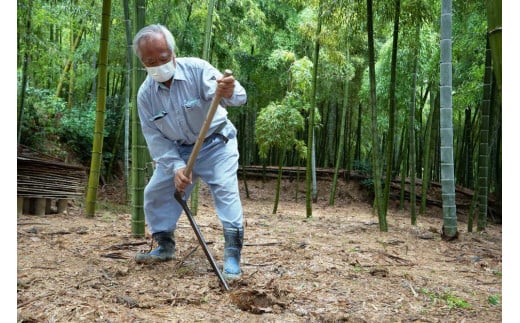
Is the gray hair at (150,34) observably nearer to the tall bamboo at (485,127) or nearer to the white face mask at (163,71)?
the white face mask at (163,71)

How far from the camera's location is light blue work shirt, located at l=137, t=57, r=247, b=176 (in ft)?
8.25

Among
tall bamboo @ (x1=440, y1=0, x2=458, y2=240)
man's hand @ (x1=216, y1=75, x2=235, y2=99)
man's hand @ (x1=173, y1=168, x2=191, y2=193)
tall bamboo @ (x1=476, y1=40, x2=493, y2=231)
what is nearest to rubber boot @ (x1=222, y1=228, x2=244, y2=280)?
man's hand @ (x1=173, y1=168, x2=191, y2=193)

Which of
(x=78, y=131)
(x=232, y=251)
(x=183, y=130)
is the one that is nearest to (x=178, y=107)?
(x=183, y=130)

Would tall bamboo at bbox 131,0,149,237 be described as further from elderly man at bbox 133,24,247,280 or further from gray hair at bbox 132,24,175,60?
gray hair at bbox 132,24,175,60

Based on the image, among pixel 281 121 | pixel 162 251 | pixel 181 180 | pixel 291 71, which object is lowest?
pixel 162 251

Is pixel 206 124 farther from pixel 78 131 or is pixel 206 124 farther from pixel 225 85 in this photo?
pixel 78 131

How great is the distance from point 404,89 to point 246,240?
6.00 metres

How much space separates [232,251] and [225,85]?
0.94 metres

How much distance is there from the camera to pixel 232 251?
2.49m

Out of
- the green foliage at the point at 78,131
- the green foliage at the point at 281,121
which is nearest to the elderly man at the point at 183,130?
the green foliage at the point at 281,121

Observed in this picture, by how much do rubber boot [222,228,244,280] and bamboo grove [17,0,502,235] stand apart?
1127mm

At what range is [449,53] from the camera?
4355 millimetres

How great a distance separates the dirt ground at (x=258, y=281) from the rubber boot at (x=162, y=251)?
55 millimetres

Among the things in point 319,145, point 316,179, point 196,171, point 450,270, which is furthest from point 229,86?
point 319,145
